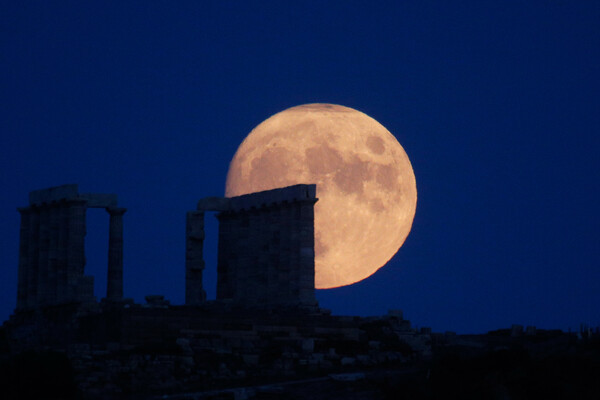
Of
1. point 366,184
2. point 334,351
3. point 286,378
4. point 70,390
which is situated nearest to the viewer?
point 70,390

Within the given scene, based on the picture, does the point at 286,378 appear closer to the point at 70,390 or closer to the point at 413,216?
the point at 70,390

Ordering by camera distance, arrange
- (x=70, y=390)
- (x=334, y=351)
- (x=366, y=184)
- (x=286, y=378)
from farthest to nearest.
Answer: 1. (x=366, y=184)
2. (x=334, y=351)
3. (x=286, y=378)
4. (x=70, y=390)

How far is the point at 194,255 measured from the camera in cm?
8788

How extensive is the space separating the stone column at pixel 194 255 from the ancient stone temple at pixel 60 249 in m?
3.62

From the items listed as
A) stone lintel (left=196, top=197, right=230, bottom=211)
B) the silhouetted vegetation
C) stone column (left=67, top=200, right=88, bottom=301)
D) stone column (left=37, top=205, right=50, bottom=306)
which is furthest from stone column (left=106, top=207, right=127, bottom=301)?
the silhouetted vegetation

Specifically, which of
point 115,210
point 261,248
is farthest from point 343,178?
point 115,210

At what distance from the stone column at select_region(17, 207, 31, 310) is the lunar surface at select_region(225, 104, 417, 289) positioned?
41.3 ft

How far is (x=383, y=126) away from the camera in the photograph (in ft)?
293

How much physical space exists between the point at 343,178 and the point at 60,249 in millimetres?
15348

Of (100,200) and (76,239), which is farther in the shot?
(100,200)

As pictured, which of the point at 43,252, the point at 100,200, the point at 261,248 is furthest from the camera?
the point at 261,248

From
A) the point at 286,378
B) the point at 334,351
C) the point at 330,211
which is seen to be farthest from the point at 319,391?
the point at 330,211

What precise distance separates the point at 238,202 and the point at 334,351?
59.5 ft

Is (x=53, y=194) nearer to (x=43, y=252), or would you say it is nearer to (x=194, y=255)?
(x=43, y=252)
